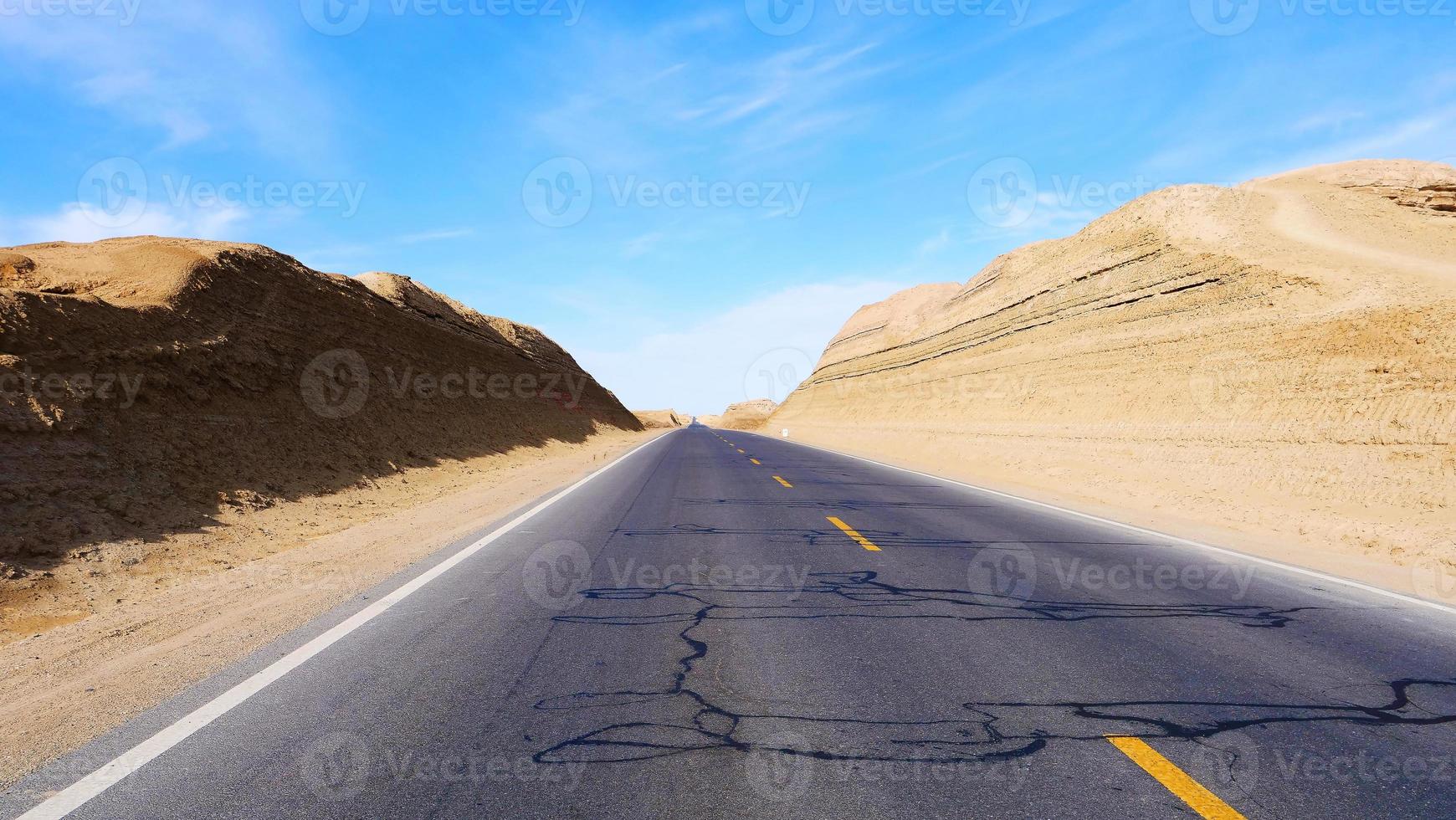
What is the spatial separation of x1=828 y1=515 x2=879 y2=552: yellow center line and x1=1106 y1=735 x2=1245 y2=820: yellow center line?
507 cm

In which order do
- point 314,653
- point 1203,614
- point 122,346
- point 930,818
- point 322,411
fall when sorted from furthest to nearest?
point 322,411 < point 122,346 < point 1203,614 < point 314,653 < point 930,818

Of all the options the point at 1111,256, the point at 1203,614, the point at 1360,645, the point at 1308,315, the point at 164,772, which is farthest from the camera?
the point at 1111,256

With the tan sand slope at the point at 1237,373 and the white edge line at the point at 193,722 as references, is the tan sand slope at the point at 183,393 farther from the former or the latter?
the tan sand slope at the point at 1237,373

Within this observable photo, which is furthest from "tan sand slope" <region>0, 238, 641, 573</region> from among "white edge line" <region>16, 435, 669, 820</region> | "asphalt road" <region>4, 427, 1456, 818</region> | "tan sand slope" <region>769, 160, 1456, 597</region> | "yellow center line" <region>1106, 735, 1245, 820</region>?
"tan sand slope" <region>769, 160, 1456, 597</region>

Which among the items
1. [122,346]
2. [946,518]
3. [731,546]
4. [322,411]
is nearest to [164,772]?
[731,546]

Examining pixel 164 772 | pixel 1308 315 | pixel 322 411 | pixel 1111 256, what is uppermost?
pixel 1111 256

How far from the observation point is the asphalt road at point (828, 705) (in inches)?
117

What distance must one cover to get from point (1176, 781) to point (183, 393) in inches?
603

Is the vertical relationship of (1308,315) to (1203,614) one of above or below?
above

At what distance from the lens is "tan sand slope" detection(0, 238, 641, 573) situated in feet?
29.3

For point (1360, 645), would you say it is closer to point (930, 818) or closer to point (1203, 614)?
point (1203, 614)

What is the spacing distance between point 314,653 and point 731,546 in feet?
16.0

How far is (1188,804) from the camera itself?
2875 mm

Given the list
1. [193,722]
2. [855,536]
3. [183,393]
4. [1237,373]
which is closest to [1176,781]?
[193,722]
